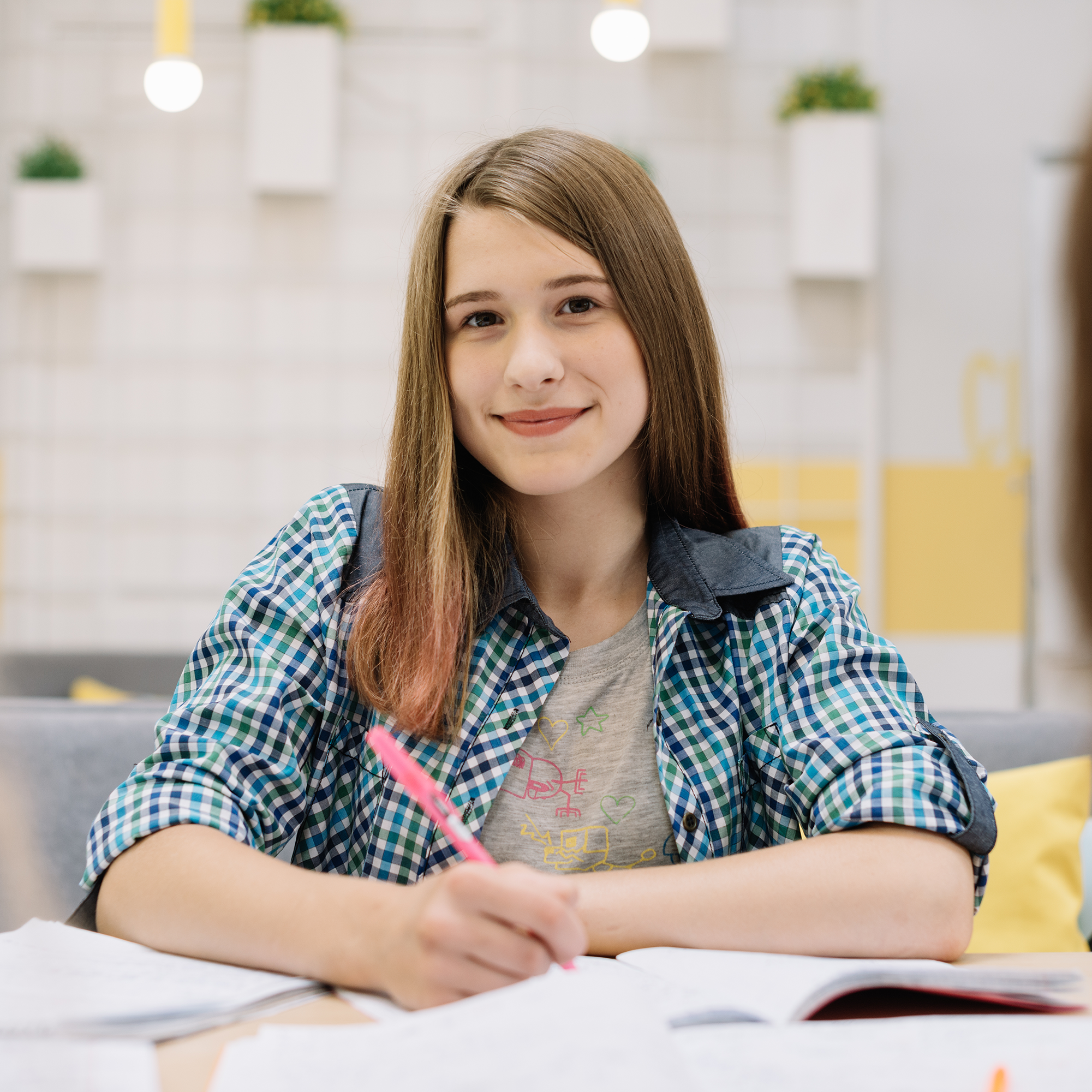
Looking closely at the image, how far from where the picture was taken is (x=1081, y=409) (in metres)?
0.33

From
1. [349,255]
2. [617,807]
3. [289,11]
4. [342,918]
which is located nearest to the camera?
[342,918]

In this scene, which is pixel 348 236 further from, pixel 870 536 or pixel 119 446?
pixel 870 536

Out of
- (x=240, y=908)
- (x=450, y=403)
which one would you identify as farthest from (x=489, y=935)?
(x=450, y=403)

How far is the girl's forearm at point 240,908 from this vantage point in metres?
0.70

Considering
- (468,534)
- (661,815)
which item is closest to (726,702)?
(661,815)

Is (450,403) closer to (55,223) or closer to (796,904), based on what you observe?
(796,904)

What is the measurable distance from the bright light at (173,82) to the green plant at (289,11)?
1.41 meters

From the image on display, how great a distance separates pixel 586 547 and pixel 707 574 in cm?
15

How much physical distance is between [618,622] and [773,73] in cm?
318

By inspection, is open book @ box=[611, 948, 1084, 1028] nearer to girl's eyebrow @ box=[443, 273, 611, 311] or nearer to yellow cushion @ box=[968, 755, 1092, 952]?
girl's eyebrow @ box=[443, 273, 611, 311]

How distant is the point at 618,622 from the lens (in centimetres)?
116

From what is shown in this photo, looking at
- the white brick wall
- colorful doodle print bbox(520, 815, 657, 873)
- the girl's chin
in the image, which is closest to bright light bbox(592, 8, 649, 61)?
the white brick wall

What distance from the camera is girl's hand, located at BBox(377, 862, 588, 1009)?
0.64m

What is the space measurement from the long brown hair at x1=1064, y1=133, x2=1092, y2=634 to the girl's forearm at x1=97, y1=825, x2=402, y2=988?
0.50 meters
